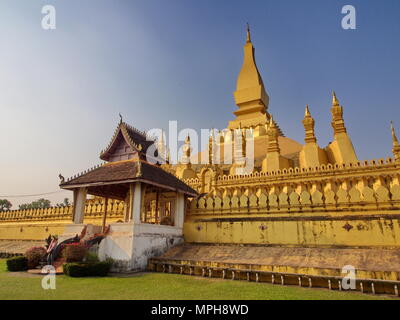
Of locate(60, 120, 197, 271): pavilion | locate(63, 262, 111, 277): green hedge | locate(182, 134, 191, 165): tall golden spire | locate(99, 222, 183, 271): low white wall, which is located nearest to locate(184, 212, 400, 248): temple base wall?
locate(60, 120, 197, 271): pavilion

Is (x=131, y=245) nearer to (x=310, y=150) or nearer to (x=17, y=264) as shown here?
(x=17, y=264)

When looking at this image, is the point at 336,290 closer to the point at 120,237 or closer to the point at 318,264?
the point at 318,264

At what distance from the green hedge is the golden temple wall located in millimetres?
4985

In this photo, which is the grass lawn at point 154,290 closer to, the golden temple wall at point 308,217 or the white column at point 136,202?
the white column at point 136,202

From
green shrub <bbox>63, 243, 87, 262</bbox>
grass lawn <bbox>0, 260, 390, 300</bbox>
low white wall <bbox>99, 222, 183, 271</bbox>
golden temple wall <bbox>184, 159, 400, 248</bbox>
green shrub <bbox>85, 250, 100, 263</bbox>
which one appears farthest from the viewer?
low white wall <bbox>99, 222, 183, 271</bbox>

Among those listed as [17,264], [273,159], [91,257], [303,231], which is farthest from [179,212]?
[273,159]

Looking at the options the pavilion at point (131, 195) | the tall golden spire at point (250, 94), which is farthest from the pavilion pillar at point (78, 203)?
the tall golden spire at point (250, 94)

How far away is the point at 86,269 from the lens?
995cm

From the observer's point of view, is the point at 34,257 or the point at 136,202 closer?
the point at 34,257

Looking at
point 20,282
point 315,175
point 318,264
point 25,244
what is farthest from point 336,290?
point 25,244

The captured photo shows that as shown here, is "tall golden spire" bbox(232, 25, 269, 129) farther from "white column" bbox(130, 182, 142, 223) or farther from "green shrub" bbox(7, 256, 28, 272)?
"green shrub" bbox(7, 256, 28, 272)

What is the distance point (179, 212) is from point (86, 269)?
220 inches

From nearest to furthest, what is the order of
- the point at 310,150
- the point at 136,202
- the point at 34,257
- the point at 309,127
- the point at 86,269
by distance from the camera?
the point at 86,269
the point at 34,257
the point at 136,202
the point at 310,150
the point at 309,127

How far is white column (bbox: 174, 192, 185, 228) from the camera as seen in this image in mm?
14430
